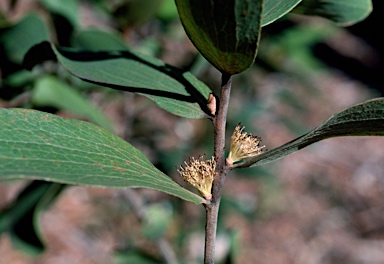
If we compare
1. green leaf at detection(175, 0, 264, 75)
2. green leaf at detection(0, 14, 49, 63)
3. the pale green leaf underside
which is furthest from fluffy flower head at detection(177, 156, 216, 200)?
green leaf at detection(0, 14, 49, 63)

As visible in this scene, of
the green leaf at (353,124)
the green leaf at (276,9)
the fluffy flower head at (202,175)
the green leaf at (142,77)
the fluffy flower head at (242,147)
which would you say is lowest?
the fluffy flower head at (202,175)

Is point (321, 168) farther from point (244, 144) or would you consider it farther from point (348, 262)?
point (244, 144)

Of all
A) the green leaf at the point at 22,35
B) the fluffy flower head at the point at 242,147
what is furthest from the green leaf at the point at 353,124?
the green leaf at the point at 22,35

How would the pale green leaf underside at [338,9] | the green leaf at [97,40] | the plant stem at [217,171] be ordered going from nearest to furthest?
1. the plant stem at [217,171]
2. the pale green leaf underside at [338,9]
3. the green leaf at [97,40]

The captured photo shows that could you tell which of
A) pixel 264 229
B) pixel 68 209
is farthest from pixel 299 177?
pixel 68 209

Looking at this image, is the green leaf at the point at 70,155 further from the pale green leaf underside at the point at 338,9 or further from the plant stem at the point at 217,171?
the pale green leaf underside at the point at 338,9

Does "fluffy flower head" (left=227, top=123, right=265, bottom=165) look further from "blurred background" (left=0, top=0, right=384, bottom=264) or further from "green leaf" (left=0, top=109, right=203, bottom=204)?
"blurred background" (left=0, top=0, right=384, bottom=264)
